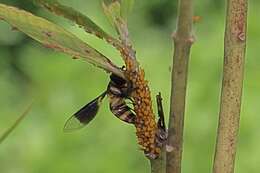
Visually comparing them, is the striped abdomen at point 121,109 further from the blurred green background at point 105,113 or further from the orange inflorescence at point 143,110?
the blurred green background at point 105,113

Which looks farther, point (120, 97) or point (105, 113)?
point (105, 113)

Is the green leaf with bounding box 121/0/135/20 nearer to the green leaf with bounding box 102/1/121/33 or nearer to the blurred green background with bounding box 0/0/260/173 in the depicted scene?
the green leaf with bounding box 102/1/121/33

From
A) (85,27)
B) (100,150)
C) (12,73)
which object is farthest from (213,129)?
(85,27)

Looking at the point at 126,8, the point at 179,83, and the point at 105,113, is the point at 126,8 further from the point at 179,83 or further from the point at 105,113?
the point at 105,113

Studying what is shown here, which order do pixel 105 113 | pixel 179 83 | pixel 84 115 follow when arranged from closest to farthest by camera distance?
pixel 179 83
pixel 84 115
pixel 105 113

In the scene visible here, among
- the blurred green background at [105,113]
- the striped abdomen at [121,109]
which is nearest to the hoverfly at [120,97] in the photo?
the striped abdomen at [121,109]

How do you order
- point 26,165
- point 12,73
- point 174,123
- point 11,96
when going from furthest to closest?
point 12,73 → point 11,96 → point 26,165 → point 174,123

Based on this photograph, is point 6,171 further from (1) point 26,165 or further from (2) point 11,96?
(2) point 11,96

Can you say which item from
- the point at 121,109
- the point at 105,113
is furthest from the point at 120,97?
the point at 105,113
